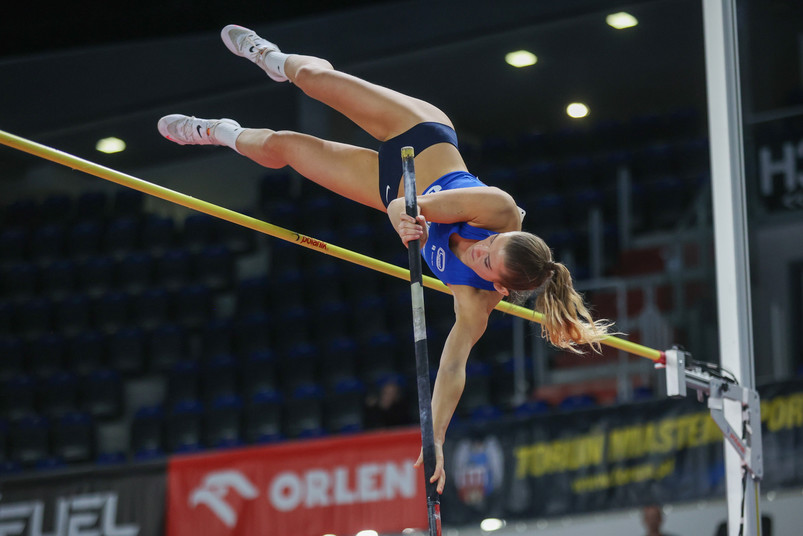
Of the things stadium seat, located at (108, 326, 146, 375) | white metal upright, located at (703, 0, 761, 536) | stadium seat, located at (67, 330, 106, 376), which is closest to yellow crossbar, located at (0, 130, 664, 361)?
white metal upright, located at (703, 0, 761, 536)

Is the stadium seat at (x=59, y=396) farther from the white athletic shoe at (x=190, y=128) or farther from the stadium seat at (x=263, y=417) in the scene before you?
the white athletic shoe at (x=190, y=128)

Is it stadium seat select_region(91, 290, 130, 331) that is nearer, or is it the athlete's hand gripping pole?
the athlete's hand gripping pole

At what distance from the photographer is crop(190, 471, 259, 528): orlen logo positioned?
724cm

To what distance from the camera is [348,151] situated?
13.7ft

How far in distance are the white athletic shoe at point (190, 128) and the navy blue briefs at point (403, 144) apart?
2.53 ft

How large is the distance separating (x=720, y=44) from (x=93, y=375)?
7.06 metres

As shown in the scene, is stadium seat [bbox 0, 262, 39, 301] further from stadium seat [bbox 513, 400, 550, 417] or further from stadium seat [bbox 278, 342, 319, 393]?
stadium seat [bbox 513, 400, 550, 417]

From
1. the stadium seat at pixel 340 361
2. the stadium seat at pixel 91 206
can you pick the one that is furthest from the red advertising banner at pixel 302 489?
the stadium seat at pixel 91 206

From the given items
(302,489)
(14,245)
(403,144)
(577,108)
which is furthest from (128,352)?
(403,144)

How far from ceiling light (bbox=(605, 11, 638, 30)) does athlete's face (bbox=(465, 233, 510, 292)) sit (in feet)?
21.8

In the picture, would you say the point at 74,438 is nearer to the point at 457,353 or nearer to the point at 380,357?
the point at 380,357

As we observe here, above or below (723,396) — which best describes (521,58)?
above

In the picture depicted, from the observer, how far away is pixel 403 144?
3934mm

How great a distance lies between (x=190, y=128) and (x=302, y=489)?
3276 millimetres
